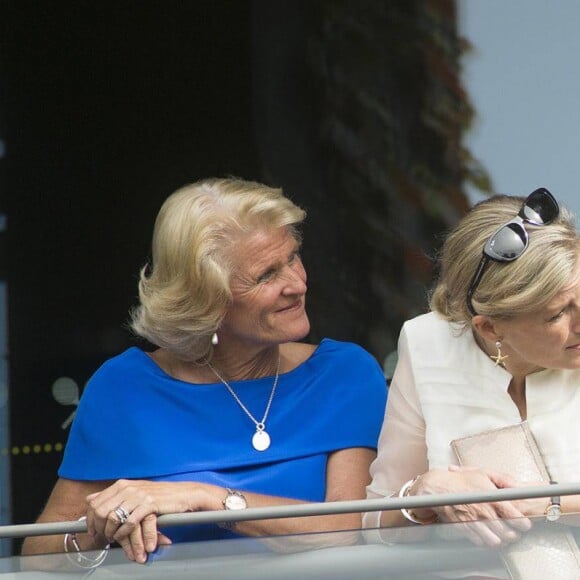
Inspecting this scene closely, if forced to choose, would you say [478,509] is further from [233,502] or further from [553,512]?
[233,502]

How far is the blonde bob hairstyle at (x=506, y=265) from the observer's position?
2390mm

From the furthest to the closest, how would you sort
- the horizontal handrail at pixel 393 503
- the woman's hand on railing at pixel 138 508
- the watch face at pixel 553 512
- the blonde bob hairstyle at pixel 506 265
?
the blonde bob hairstyle at pixel 506 265 < the woman's hand on railing at pixel 138 508 < the watch face at pixel 553 512 < the horizontal handrail at pixel 393 503

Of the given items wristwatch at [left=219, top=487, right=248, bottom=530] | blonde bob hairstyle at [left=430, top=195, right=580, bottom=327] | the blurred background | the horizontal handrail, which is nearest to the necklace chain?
wristwatch at [left=219, top=487, right=248, bottom=530]

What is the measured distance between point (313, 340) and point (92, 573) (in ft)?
8.29

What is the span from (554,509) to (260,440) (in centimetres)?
89

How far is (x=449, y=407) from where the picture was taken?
255 centimetres

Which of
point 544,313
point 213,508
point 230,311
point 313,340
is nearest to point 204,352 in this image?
point 230,311

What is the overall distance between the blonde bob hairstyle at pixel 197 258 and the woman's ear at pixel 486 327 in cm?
62

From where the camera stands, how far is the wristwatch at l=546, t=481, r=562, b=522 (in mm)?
2102

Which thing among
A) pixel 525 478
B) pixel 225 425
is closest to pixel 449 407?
pixel 525 478

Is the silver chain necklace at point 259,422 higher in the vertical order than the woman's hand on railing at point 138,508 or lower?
higher

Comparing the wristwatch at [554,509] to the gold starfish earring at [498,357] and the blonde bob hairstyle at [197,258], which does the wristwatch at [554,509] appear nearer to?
the gold starfish earring at [498,357]

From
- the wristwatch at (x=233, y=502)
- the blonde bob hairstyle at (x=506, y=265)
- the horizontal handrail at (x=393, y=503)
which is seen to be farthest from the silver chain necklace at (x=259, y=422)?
the horizontal handrail at (x=393, y=503)

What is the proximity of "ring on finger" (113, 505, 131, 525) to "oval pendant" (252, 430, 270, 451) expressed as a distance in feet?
1.78
